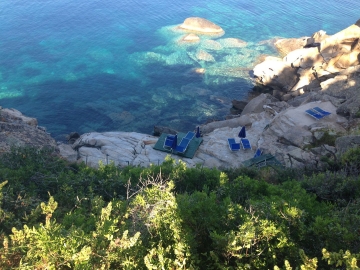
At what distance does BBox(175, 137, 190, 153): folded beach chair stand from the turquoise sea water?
8155 mm

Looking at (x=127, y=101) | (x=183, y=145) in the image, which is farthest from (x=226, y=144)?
(x=127, y=101)

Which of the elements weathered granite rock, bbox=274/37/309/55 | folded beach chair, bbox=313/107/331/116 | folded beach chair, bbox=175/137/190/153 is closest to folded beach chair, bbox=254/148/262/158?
folded beach chair, bbox=175/137/190/153

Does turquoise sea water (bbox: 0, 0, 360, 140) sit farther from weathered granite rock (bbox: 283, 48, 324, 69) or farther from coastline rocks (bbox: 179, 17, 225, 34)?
weathered granite rock (bbox: 283, 48, 324, 69)

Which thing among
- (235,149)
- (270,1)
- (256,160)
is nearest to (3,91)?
(235,149)

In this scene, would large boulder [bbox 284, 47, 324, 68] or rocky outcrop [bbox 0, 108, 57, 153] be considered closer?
rocky outcrop [bbox 0, 108, 57, 153]

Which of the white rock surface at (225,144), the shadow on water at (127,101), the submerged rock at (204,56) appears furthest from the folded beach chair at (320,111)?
the submerged rock at (204,56)

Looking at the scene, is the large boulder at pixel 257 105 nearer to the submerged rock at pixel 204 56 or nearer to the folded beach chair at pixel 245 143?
the folded beach chair at pixel 245 143

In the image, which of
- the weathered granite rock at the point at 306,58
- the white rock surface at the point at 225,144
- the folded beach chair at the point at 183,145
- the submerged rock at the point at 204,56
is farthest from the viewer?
the submerged rock at the point at 204,56

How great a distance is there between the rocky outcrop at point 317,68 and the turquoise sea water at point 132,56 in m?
3.13

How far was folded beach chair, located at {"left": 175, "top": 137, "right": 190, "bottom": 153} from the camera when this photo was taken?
21969mm

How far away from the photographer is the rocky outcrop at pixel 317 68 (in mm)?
28609

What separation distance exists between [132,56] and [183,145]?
24197 mm

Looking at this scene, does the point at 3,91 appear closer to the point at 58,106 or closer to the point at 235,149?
the point at 58,106

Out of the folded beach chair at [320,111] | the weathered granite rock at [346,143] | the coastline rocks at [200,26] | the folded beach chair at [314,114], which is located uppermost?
the weathered granite rock at [346,143]
